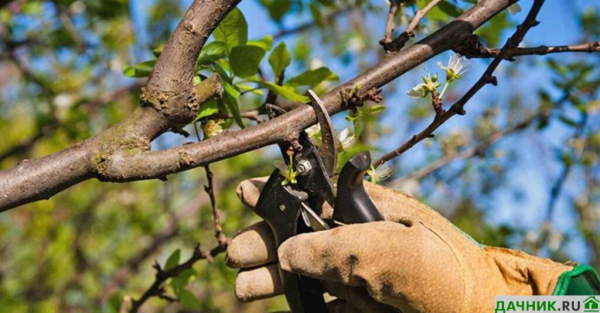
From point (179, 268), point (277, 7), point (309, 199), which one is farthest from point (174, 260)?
point (277, 7)

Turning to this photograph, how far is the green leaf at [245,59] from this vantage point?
3.38 feet

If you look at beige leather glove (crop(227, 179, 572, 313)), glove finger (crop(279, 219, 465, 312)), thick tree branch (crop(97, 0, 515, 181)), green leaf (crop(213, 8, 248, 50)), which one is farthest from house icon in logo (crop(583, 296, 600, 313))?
green leaf (crop(213, 8, 248, 50))

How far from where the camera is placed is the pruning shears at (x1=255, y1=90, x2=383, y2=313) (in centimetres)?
90

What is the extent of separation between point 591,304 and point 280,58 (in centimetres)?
62

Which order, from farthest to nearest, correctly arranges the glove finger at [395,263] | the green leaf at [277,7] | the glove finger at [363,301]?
the green leaf at [277,7] < the glove finger at [363,301] < the glove finger at [395,263]

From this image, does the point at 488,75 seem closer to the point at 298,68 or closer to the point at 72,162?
the point at 72,162

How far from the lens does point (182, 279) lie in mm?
1261

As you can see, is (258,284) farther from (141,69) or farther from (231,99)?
(141,69)

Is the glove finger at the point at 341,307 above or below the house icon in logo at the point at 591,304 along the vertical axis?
above

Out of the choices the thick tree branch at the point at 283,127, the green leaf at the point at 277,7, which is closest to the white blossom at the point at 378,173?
the thick tree branch at the point at 283,127

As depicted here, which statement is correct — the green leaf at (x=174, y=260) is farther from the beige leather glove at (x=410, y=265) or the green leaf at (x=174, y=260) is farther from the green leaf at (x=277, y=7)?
the green leaf at (x=277, y=7)

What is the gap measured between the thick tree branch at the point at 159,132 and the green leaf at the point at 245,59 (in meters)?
0.16

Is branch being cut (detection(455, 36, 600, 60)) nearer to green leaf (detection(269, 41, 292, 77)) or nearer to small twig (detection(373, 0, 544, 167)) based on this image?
small twig (detection(373, 0, 544, 167))

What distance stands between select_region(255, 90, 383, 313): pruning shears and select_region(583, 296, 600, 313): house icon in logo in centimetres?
30
